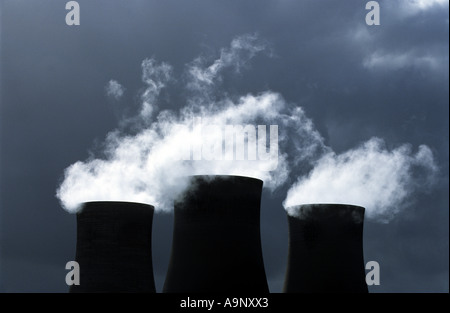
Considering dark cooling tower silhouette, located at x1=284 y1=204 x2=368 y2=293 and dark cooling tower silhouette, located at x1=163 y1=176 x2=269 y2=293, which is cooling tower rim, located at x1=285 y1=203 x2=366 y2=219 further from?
dark cooling tower silhouette, located at x1=163 y1=176 x2=269 y2=293

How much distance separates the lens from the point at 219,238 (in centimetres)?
1892

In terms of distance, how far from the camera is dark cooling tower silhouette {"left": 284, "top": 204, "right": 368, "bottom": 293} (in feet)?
72.3

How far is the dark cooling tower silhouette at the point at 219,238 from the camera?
1898 centimetres

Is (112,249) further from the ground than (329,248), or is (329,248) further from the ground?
(329,248)

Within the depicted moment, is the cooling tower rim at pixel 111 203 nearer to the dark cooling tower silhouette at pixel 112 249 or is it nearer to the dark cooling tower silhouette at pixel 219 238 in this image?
the dark cooling tower silhouette at pixel 112 249

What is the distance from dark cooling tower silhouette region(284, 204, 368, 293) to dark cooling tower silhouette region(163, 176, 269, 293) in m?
3.02

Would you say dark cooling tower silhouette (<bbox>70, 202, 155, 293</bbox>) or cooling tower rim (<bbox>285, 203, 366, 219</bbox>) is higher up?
cooling tower rim (<bbox>285, 203, 366, 219</bbox>)

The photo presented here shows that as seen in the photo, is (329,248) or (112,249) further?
(329,248)

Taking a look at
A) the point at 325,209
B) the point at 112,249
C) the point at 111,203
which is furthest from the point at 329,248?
the point at 111,203

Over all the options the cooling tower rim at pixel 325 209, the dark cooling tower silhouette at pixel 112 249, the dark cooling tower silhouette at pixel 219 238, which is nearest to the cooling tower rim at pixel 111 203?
the dark cooling tower silhouette at pixel 112 249

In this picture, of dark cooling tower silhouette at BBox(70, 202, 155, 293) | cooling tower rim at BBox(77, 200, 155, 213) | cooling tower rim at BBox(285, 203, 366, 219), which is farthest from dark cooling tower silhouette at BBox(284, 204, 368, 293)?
dark cooling tower silhouette at BBox(70, 202, 155, 293)

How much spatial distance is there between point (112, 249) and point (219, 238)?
2.94m

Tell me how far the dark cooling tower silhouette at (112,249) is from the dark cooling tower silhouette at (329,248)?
5080 mm

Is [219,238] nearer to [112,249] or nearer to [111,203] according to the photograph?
[112,249]
